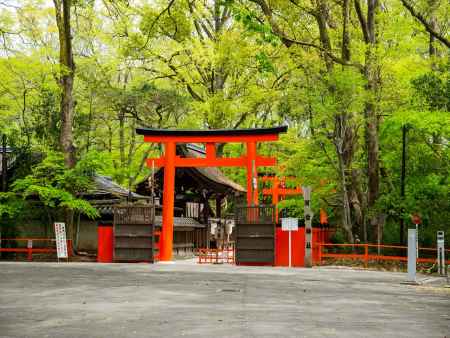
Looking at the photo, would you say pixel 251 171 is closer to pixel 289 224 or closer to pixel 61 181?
pixel 289 224

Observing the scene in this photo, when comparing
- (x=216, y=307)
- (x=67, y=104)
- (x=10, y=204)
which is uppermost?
(x=67, y=104)

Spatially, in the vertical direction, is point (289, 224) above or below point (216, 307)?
above

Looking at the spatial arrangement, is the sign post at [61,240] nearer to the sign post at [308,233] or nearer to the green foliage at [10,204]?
the green foliage at [10,204]

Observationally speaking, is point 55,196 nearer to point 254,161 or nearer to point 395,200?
point 254,161

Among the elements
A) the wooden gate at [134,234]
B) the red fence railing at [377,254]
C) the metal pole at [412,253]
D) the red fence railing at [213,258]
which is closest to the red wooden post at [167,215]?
the wooden gate at [134,234]

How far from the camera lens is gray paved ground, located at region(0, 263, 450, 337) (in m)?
8.88

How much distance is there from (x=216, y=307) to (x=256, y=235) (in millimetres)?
14953

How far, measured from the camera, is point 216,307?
11.5 meters

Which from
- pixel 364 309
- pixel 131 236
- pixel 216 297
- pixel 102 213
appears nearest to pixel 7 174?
pixel 102 213

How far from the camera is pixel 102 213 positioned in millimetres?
33125

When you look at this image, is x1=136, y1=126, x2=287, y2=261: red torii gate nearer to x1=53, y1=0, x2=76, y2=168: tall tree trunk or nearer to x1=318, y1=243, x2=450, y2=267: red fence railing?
x1=53, y1=0, x2=76, y2=168: tall tree trunk

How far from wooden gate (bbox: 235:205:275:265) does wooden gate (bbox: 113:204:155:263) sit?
136 inches

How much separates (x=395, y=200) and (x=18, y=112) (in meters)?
21.3

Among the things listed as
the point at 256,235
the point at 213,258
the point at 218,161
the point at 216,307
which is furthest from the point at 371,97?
the point at 216,307
